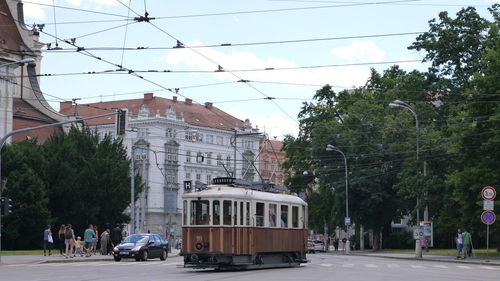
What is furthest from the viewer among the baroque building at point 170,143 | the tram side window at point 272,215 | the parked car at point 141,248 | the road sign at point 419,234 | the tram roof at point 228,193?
the baroque building at point 170,143

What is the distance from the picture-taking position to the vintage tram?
89.9 feet

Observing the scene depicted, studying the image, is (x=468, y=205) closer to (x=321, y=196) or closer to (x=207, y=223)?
(x=207, y=223)

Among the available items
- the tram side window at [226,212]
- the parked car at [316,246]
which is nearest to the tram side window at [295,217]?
the tram side window at [226,212]

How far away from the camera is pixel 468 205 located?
46.8 meters

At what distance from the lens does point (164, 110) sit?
117 m

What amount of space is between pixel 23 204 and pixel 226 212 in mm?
31122

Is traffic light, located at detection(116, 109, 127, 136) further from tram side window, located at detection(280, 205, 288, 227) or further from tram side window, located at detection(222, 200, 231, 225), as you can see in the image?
tram side window, located at detection(222, 200, 231, 225)

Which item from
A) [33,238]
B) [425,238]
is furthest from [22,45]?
[425,238]

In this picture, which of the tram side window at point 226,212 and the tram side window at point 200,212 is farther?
the tram side window at point 200,212

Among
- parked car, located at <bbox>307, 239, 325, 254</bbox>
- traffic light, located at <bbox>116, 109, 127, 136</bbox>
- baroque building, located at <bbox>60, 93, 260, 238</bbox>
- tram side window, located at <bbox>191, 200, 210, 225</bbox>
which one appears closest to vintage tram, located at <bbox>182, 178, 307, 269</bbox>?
tram side window, located at <bbox>191, 200, 210, 225</bbox>

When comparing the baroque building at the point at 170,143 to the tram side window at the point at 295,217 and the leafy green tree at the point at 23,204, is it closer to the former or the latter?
the leafy green tree at the point at 23,204

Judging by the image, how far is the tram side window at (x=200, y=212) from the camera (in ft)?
91.8

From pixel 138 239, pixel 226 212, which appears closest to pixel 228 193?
pixel 226 212

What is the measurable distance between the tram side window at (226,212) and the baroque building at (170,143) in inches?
3060
